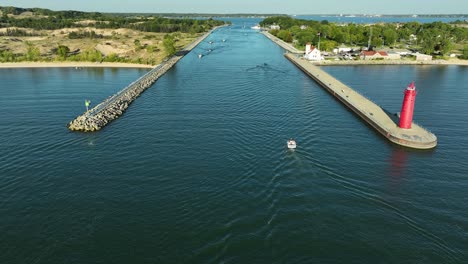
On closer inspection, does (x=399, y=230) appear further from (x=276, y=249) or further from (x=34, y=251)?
(x=34, y=251)

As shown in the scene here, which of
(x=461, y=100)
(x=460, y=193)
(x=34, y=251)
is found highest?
(x=461, y=100)

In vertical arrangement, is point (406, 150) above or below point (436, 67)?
below

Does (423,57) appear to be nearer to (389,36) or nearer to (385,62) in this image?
(385,62)

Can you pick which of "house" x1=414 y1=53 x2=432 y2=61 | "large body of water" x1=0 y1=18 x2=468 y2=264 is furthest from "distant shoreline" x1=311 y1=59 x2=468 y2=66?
"large body of water" x1=0 y1=18 x2=468 y2=264

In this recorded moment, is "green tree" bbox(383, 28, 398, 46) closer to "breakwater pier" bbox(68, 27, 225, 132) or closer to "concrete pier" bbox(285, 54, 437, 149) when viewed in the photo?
"concrete pier" bbox(285, 54, 437, 149)

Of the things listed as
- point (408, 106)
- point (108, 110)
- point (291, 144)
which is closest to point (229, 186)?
point (291, 144)

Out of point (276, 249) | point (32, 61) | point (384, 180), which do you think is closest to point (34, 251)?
point (276, 249)
